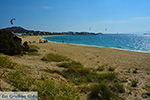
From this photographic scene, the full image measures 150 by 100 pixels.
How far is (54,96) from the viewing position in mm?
4910

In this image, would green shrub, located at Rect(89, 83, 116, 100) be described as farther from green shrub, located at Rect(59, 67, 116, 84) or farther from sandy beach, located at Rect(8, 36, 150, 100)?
green shrub, located at Rect(59, 67, 116, 84)

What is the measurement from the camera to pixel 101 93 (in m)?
5.73

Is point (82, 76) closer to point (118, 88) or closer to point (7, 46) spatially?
point (118, 88)

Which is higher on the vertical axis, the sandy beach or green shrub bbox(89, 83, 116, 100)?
green shrub bbox(89, 83, 116, 100)

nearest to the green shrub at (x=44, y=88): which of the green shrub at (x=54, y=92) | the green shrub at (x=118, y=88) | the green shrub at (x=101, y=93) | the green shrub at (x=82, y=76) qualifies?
the green shrub at (x=54, y=92)

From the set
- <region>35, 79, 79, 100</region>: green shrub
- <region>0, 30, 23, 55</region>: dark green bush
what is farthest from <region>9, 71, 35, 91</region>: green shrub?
<region>0, 30, 23, 55</region>: dark green bush

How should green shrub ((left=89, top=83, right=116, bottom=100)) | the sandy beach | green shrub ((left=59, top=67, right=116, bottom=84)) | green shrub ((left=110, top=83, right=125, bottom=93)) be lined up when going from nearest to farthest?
green shrub ((left=89, top=83, right=116, bottom=100))
green shrub ((left=110, top=83, right=125, bottom=93))
green shrub ((left=59, top=67, right=116, bottom=84))
the sandy beach

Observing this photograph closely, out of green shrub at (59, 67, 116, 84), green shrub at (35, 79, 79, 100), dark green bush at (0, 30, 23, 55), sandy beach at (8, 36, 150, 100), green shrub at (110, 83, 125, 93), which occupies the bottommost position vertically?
sandy beach at (8, 36, 150, 100)

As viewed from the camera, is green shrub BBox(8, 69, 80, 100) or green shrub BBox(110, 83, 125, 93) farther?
green shrub BBox(110, 83, 125, 93)

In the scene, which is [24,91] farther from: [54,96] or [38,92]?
[54,96]

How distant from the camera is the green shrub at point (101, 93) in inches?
221

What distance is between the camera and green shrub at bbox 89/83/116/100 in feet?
18.4

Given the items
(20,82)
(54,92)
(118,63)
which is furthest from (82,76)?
(118,63)

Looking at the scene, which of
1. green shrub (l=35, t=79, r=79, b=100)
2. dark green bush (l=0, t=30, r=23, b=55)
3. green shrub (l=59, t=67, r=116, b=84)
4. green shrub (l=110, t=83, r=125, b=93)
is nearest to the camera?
green shrub (l=35, t=79, r=79, b=100)
